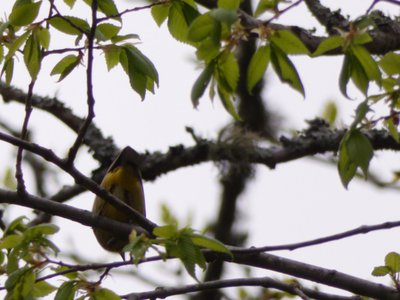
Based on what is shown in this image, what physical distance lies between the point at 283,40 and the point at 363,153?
0.37m

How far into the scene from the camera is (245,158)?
15.5 feet

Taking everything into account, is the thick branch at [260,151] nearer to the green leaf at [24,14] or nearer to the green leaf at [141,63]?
the green leaf at [141,63]

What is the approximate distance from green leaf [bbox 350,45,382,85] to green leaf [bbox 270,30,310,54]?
14 centimetres

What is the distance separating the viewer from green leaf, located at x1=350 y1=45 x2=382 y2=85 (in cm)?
225

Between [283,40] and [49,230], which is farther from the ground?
[283,40]

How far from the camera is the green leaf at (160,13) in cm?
263

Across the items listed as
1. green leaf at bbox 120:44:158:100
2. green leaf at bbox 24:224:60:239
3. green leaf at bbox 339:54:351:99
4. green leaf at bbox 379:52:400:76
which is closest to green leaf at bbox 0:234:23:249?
green leaf at bbox 24:224:60:239

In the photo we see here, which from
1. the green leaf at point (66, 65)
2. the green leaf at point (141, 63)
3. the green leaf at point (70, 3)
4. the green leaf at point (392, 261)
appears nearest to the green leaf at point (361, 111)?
the green leaf at point (141, 63)

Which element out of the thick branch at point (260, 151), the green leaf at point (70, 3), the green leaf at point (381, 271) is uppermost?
the thick branch at point (260, 151)

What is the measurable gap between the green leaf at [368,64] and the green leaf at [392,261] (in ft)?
2.67

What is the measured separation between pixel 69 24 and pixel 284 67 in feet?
Result: 2.36

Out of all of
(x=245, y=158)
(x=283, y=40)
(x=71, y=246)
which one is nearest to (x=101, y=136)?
(x=245, y=158)

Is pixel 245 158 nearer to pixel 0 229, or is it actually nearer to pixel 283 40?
pixel 0 229

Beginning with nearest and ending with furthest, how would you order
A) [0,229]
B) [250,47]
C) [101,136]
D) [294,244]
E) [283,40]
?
[283,40]
[294,244]
[0,229]
[250,47]
[101,136]
